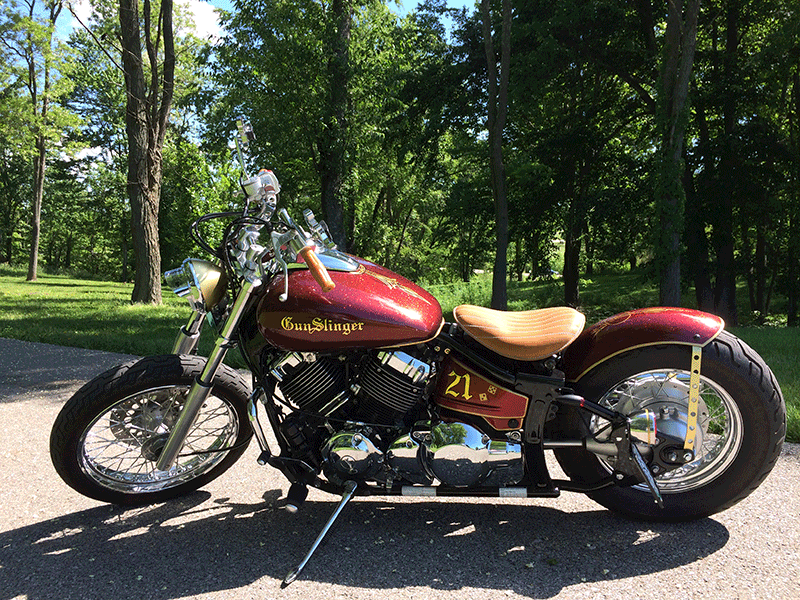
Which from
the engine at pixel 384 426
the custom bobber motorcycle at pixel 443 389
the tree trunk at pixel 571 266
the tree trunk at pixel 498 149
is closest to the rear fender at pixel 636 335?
the custom bobber motorcycle at pixel 443 389

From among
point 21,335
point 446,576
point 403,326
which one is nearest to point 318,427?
point 403,326

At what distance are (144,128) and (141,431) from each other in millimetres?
11697

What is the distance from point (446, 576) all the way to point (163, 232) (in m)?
33.0

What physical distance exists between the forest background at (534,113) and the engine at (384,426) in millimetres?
8747

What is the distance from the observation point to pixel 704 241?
14.0 metres

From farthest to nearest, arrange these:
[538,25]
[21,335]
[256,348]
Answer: [538,25]
[21,335]
[256,348]

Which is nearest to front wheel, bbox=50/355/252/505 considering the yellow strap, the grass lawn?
the yellow strap

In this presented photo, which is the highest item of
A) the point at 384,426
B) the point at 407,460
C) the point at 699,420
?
the point at 699,420

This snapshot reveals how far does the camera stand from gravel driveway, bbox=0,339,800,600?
2.14m

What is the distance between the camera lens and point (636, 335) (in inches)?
96.0

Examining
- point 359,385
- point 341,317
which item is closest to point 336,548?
point 359,385

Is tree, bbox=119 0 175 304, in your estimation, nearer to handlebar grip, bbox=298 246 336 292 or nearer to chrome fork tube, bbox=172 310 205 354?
chrome fork tube, bbox=172 310 205 354

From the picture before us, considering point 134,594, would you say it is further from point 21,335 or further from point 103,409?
point 21,335

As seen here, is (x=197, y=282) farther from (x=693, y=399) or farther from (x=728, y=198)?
(x=728, y=198)
